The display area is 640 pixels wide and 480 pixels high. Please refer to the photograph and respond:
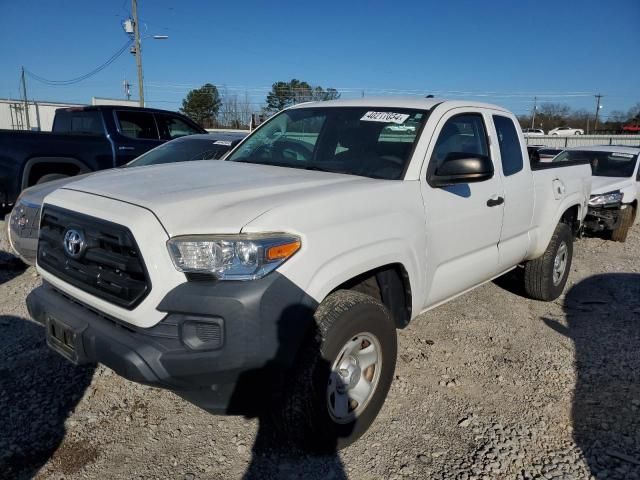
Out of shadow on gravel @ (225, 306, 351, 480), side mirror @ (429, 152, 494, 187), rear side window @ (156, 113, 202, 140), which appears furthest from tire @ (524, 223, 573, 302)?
rear side window @ (156, 113, 202, 140)

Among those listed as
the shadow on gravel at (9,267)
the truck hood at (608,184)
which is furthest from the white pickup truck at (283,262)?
the truck hood at (608,184)

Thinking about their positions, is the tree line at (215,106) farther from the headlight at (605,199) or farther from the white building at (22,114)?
the headlight at (605,199)

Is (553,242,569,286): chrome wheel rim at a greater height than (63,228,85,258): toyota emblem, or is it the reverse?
(63,228,85,258): toyota emblem

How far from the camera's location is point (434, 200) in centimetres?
321

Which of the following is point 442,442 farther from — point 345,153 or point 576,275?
point 576,275

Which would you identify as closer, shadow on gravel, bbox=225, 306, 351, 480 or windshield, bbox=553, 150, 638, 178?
shadow on gravel, bbox=225, 306, 351, 480

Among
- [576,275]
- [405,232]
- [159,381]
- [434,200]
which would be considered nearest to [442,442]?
[405,232]

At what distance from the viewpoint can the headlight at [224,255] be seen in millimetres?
2232

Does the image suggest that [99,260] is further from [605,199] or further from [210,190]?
[605,199]

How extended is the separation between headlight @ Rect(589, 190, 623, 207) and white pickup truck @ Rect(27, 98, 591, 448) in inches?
210

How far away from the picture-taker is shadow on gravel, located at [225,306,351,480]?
2275 mm

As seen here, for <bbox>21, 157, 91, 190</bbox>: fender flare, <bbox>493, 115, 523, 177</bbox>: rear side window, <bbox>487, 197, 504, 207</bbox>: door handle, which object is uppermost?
<bbox>493, 115, 523, 177</bbox>: rear side window

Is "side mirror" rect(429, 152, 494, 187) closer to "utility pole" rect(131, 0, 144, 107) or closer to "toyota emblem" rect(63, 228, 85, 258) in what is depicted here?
"toyota emblem" rect(63, 228, 85, 258)

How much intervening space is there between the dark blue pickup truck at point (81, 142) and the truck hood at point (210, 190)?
166 inches
